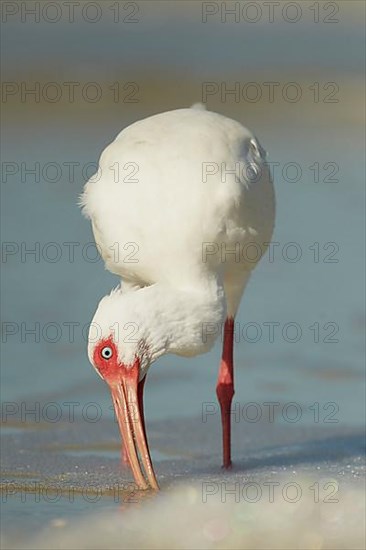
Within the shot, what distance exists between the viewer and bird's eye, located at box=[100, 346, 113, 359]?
6.55 metres

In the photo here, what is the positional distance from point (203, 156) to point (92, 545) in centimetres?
224

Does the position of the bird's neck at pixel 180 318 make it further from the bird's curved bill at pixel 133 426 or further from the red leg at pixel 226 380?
the red leg at pixel 226 380

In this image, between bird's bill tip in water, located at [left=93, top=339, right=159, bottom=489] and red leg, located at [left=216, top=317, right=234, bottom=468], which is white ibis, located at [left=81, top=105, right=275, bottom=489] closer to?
bird's bill tip in water, located at [left=93, top=339, right=159, bottom=489]

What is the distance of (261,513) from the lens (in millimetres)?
6223

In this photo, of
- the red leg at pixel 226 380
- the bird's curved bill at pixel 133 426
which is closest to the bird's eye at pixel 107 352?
the bird's curved bill at pixel 133 426

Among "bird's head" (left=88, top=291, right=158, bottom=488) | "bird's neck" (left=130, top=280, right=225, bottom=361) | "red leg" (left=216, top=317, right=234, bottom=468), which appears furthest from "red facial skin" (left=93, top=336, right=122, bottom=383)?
"red leg" (left=216, top=317, right=234, bottom=468)

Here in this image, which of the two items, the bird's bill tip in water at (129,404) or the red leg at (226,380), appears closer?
the bird's bill tip in water at (129,404)

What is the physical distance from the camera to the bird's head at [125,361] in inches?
257

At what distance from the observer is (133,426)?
272 inches

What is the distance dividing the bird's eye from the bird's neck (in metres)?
0.19

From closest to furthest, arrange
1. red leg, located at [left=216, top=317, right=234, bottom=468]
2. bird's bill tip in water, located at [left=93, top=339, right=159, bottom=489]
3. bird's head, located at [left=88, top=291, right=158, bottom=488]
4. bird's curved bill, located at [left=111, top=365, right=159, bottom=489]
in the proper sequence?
bird's head, located at [left=88, top=291, right=158, bottom=488] → bird's bill tip in water, located at [left=93, top=339, right=159, bottom=489] → bird's curved bill, located at [left=111, top=365, right=159, bottom=489] → red leg, located at [left=216, top=317, right=234, bottom=468]

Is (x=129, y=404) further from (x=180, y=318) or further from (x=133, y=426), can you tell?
(x=180, y=318)

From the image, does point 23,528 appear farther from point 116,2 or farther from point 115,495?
point 116,2

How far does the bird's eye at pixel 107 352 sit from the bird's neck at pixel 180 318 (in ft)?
0.61
